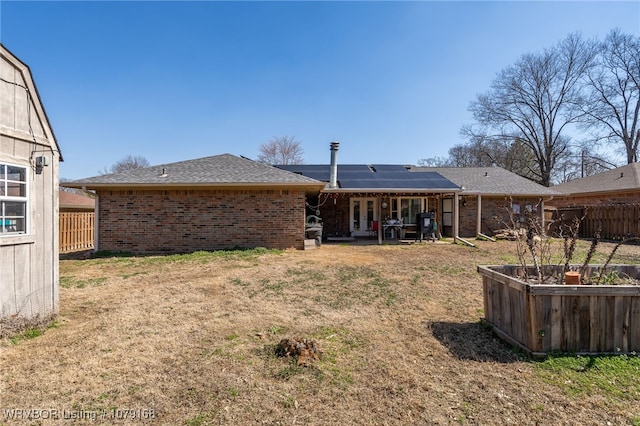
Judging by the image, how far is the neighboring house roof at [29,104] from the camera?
148 inches

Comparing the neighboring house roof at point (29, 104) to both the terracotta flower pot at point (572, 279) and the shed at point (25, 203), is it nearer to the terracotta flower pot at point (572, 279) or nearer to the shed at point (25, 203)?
the shed at point (25, 203)

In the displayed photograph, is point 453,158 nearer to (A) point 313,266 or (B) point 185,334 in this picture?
(A) point 313,266

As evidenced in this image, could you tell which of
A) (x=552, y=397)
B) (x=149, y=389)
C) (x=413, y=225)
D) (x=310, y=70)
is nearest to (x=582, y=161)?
(x=413, y=225)

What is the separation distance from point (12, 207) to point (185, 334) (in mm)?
2619

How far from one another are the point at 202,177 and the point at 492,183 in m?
14.7

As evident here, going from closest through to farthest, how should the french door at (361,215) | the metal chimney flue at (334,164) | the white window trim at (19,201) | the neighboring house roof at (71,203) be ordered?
the white window trim at (19,201)
the metal chimney flue at (334,164)
the french door at (361,215)
the neighboring house roof at (71,203)

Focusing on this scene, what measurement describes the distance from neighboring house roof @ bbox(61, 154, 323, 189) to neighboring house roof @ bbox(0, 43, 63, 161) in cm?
639

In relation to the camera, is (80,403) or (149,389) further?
(149,389)

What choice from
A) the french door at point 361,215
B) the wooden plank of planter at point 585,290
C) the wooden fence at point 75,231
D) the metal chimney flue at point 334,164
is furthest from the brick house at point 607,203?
the wooden fence at point 75,231

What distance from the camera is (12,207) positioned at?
393cm

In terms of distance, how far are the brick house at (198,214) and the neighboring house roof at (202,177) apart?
0.06 meters

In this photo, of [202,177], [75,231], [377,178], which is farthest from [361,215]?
[75,231]

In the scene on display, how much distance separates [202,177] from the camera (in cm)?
1137

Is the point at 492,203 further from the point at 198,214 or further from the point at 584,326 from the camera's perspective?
A: the point at 584,326
